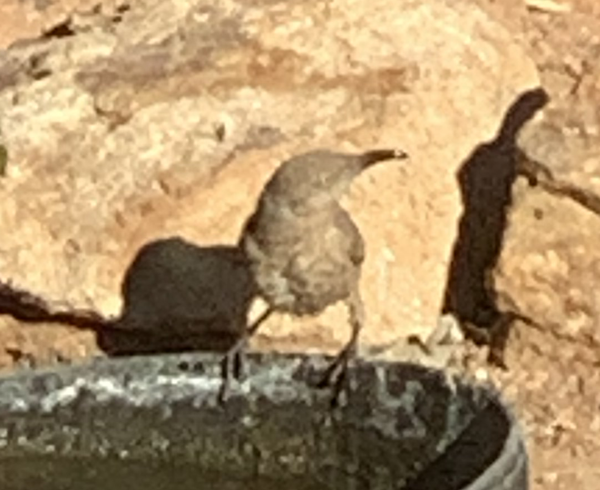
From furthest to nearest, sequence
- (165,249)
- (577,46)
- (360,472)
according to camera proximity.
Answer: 1. (577,46)
2. (165,249)
3. (360,472)

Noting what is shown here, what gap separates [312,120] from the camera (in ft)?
16.1

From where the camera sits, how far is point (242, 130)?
4.88 metres

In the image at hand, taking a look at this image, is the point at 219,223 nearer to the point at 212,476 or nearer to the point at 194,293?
the point at 194,293

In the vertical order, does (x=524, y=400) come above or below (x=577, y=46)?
below

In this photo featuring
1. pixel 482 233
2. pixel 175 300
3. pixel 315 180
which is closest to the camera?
pixel 315 180

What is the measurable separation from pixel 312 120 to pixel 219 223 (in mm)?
310

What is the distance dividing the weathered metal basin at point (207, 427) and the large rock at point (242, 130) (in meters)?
0.96

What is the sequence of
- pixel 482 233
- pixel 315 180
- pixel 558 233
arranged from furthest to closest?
pixel 482 233 < pixel 558 233 < pixel 315 180

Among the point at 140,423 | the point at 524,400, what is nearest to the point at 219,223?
the point at 524,400

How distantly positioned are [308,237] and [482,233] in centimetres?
84

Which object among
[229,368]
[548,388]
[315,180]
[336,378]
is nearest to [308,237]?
[315,180]

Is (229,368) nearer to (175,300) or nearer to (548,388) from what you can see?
(175,300)

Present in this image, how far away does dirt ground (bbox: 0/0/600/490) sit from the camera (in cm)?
462

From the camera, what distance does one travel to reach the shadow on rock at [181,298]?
4.79 m
